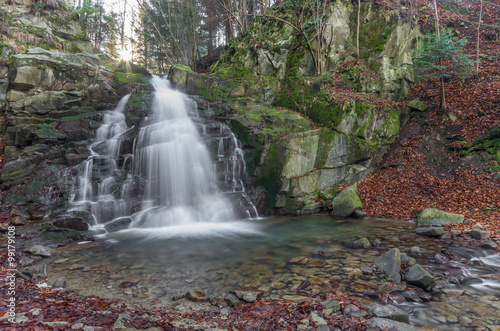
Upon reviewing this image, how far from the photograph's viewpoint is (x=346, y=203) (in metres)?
9.47

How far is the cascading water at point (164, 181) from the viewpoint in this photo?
8.55 meters

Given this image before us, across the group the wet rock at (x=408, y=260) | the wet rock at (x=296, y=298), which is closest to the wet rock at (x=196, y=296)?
the wet rock at (x=296, y=298)

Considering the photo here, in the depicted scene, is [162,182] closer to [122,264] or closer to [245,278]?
[122,264]

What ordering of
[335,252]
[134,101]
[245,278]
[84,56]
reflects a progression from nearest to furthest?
[245,278], [335,252], [134,101], [84,56]

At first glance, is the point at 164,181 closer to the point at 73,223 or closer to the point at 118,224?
the point at 118,224

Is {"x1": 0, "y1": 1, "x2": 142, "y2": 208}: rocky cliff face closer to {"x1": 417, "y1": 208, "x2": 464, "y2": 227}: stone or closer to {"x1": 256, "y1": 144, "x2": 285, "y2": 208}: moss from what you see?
{"x1": 256, "y1": 144, "x2": 285, "y2": 208}: moss

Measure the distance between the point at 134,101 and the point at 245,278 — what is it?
1255cm

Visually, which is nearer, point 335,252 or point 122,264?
point 122,264

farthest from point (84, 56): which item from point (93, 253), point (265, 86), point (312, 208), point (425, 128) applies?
point (425, 128)

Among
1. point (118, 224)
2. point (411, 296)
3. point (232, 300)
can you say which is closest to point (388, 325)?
point (411, 296)

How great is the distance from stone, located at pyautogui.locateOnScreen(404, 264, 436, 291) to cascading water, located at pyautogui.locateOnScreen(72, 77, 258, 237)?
16.0 feet

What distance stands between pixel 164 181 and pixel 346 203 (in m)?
7.80

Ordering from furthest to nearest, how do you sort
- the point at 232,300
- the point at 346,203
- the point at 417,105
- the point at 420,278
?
the point at 417,105 < the point at 346,203 < the point at 420,278 < the point at 232,300

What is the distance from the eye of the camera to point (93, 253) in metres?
5.79
